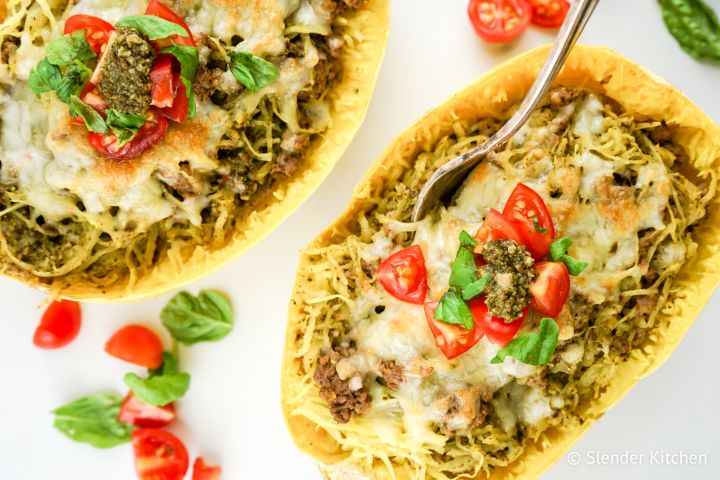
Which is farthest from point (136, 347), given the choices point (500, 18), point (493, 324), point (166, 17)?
point (500, 18)

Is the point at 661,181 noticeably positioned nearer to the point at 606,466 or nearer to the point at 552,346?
the point at 552,346

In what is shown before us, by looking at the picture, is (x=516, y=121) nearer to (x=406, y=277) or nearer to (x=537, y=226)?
(x=537, y=226)

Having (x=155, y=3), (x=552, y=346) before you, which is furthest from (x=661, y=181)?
Answer: (x=155, y=3)

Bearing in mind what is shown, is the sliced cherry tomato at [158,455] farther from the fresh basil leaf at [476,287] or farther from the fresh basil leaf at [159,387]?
the fresh basil leaf at [476,287]

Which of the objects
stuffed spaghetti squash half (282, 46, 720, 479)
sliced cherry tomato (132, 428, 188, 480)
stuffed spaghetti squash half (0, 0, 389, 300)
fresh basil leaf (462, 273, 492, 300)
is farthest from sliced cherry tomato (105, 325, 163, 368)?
fresh basil leaf (462, 273, 492, 300)

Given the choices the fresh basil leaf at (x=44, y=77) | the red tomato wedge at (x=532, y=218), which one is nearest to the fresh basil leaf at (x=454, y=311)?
the red tomato wedge at (x=532, y=218)
